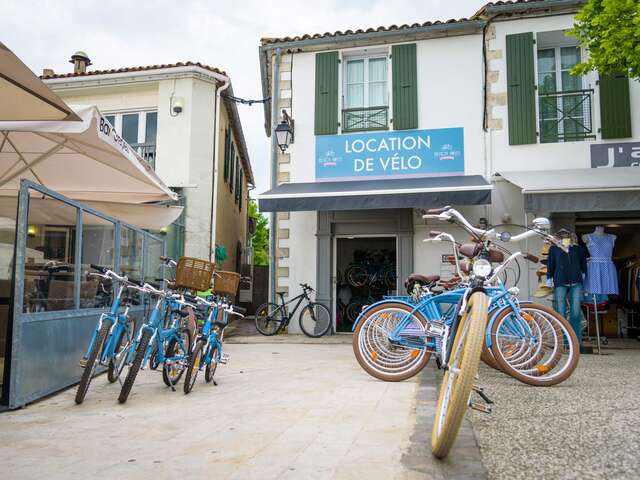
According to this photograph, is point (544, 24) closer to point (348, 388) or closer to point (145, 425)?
point (348, 388)

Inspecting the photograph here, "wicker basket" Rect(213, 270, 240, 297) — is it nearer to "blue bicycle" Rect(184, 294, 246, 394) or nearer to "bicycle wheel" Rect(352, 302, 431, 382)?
"blue bicycle" Rect(184, 294, 246, 394)

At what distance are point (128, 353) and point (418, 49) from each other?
802cm

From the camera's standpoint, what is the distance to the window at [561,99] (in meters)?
9.20

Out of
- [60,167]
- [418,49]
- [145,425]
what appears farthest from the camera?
[418,49]

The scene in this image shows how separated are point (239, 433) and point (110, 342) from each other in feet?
5.34

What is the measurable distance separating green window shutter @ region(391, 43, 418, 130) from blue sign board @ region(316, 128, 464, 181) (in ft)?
0.76

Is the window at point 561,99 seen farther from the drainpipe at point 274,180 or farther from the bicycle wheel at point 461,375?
the bicycle wheel at point 461,375

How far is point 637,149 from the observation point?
881cm

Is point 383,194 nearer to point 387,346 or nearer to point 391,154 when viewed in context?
point 391,154

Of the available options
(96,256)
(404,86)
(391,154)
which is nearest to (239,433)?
(96,256)

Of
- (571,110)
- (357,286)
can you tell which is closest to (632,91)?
(571,110)

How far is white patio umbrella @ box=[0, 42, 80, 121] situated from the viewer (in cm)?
336

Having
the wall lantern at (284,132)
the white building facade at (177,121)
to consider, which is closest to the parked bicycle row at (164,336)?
the wall lantern at (284,132)

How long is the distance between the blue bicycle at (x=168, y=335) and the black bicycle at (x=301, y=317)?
212 inches
